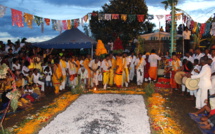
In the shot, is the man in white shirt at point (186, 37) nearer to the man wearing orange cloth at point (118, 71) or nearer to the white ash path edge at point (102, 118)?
the man wearing orange cloth at point (118, 71)

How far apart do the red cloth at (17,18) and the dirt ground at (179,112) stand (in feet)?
14.2

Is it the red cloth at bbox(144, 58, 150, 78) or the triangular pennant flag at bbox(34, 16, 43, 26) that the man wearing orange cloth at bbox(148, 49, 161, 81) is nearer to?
the red cloth at bbox(144, 58, 150, 78)

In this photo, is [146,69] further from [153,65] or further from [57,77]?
[57,77]

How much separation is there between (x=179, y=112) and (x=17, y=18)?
9187 mm

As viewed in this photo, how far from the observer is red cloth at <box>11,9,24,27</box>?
9953mm

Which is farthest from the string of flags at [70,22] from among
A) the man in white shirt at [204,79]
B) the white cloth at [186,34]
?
the man in white shirt at [204,79]

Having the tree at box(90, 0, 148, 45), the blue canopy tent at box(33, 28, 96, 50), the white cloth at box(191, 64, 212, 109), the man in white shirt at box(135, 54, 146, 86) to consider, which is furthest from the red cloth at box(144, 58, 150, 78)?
the tree at box(90, 0, 148, 45)

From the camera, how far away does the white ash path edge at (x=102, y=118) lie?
5234 millimetres

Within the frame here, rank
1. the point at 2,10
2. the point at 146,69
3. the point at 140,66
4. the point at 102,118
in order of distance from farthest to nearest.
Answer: the point at 146,69 < the point at 140,66 < the point at 2,10 < the point at 102,118

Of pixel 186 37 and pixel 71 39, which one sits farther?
pixel 186 37

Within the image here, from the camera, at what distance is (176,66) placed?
9.89 metres

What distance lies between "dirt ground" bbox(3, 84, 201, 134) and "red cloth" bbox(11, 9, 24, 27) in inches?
171

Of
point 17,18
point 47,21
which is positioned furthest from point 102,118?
point 47,21

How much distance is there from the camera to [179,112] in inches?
268
